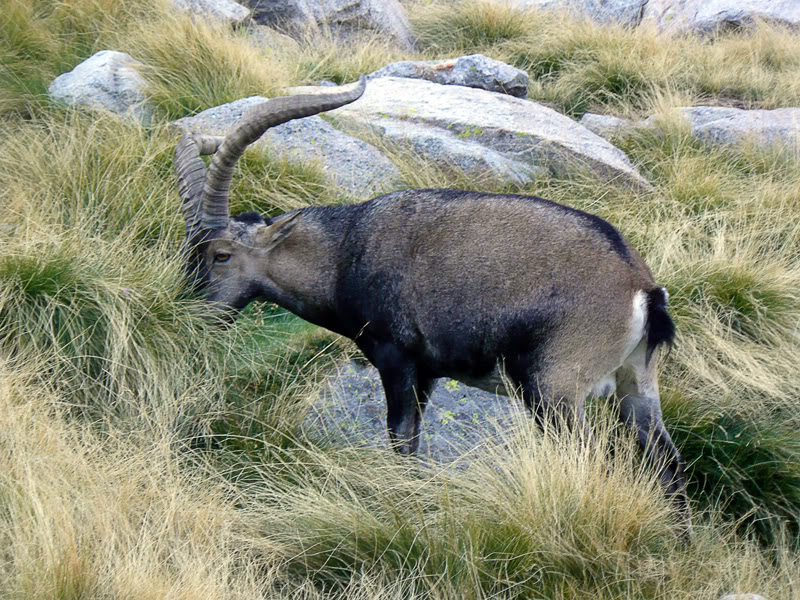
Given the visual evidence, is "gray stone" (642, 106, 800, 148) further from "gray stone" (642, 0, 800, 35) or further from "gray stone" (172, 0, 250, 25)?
"gray stone" (172, 0, 250, 25)

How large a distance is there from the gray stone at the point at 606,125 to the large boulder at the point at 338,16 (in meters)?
4.04

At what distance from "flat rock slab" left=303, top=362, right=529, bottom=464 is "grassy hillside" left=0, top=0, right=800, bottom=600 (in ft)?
0.56

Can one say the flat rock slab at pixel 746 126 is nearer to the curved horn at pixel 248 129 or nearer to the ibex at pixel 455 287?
the ibex at pixel 455 287

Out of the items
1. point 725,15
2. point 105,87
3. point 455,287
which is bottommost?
point 725,15

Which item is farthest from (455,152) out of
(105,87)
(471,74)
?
(105,87)

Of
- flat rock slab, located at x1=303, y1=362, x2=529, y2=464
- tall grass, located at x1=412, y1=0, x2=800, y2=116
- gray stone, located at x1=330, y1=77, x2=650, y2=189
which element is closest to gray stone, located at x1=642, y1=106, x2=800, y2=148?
tall grass, located at x1=412, y1=0, x2=800, y2=116

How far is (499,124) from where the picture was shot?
871 cm

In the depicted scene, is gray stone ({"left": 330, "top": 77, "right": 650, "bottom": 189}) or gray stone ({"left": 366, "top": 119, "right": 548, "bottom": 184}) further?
gray stone ({"left": 330, "top": 77, "right": 650, "bottom": 189})

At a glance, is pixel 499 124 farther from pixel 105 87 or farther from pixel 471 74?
pixel 105 87

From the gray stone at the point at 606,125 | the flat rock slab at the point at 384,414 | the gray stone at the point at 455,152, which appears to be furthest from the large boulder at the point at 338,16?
the flat rock slab at the point at 384,414

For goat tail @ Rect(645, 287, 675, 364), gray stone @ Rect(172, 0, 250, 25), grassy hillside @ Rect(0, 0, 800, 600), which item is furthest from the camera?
gray stone @ Rect(172, 0, 250, 25)

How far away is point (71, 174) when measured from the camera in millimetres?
7129

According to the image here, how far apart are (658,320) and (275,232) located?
2.28 meters

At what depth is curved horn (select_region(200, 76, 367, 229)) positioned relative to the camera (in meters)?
5.40
